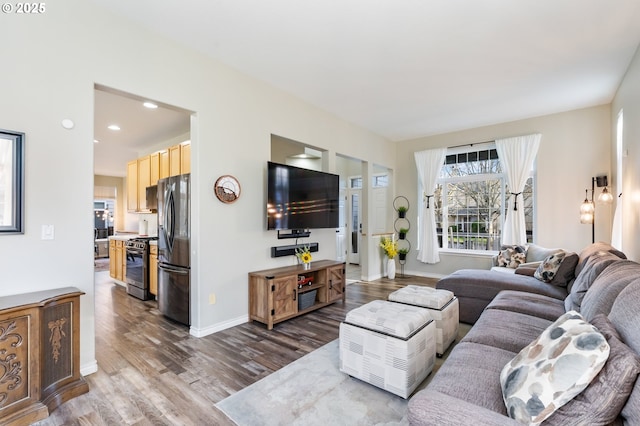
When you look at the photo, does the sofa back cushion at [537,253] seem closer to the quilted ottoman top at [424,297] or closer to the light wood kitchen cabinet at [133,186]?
the quilted ottoman top at [424,297]

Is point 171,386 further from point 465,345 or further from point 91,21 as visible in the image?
point 91,21

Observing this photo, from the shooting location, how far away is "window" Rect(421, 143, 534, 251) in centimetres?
551

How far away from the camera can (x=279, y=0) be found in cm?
232

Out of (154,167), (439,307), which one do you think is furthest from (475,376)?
(154,167)

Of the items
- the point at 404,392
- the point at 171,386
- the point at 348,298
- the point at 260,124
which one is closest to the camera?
the point at 404,392

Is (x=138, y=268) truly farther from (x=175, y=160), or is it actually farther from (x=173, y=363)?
(x=173, y=363)

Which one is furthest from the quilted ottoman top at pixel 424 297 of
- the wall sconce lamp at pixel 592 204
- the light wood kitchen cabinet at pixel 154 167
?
the light wood kitchen cabinet at pixel 154 167

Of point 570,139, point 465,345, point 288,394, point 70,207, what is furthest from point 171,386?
point 570,139

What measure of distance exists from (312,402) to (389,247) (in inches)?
169

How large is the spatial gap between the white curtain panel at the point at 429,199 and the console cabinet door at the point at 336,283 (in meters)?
2.54

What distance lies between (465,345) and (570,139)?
475cm

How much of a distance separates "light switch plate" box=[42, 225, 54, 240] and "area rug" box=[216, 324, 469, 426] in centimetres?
171

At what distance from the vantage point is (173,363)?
8.28 ft

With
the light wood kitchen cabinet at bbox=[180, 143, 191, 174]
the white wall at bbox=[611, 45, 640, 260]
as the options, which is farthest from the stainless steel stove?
the white wall at bbox=[611, 45, 640, 260]
